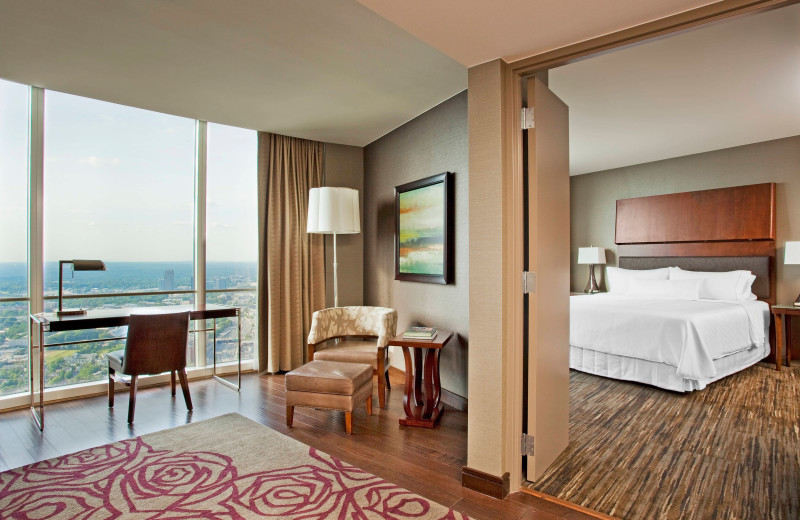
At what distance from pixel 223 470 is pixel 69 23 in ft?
8.73

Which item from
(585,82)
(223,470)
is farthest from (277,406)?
(585,82)

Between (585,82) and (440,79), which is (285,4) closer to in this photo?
(440,79)

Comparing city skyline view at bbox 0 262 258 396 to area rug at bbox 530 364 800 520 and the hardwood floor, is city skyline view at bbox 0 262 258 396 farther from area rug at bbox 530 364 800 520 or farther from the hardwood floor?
area rug at bbox 530 364 800 520

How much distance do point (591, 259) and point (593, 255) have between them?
0.23 feet

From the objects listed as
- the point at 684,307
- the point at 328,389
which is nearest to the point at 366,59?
the point at 328,389

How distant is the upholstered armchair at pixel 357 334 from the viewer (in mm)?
3498

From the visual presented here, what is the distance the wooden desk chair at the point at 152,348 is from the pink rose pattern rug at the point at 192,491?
676mm

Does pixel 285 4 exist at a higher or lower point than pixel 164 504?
higher

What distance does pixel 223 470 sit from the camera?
239cm

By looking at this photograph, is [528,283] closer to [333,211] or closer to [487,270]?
[487,270]

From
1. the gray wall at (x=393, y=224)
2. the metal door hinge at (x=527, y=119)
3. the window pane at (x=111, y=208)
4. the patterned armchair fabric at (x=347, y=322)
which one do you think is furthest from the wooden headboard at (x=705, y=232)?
the window pane at (x=111, y=208)

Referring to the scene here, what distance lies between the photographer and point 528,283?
7.23 ft

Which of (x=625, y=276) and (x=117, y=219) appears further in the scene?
(x=625, y=276)

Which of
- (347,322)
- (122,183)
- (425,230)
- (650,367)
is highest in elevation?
(122,183)
